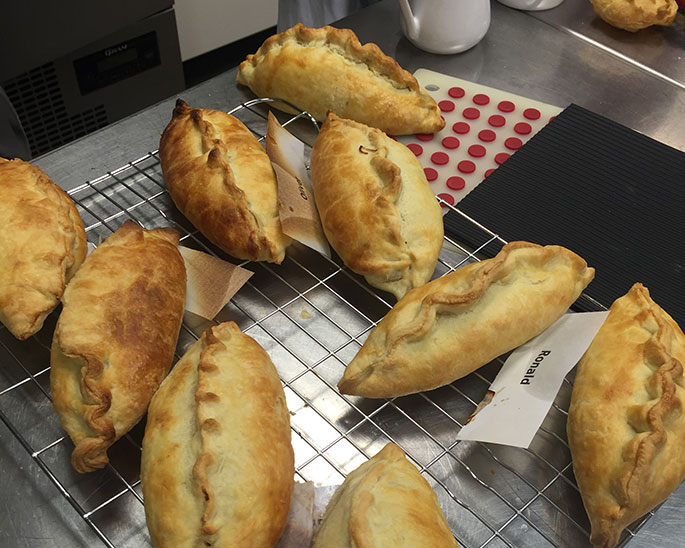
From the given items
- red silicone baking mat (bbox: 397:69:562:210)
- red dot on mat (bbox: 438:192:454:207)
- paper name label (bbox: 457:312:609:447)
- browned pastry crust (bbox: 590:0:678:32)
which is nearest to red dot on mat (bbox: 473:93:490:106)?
red silicone baking mat (bbox: 397:69:562:210)

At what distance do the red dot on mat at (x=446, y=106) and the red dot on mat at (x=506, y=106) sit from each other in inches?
4.3

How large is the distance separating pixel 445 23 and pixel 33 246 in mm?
1095

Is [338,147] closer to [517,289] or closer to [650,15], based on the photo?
[517,289]

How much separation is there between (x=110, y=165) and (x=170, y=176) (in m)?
0.21

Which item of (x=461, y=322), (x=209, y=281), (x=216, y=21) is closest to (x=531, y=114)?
(x=461, y=322)

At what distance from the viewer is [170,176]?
4.66 ft

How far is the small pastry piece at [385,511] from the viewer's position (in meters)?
0.91

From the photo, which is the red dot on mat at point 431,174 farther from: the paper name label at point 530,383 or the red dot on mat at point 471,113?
the paper name label at point 530,383

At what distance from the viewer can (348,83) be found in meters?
1.58

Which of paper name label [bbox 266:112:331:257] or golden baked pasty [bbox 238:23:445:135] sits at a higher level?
golden baked pasty [bbox 238:23:445:135]

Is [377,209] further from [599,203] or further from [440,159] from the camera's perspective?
[599,203]

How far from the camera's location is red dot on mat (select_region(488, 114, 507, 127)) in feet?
5.56

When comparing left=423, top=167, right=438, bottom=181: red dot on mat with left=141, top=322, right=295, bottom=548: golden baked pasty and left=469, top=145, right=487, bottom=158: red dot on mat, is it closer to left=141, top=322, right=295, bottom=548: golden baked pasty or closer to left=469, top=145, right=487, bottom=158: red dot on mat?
left=469, top=145, right=487, bottom=158: red dot on mat

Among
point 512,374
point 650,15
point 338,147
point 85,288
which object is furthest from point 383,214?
point 650,15
